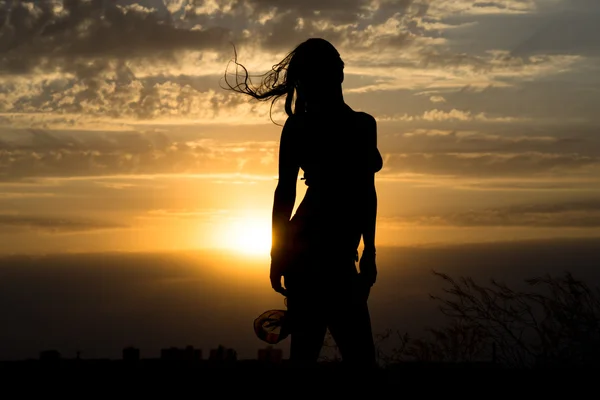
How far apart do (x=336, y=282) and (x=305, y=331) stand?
413mm

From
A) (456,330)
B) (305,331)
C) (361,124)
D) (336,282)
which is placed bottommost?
(456,330)

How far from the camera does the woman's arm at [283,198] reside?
19.2ft

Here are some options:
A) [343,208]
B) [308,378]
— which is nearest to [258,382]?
[308,378]

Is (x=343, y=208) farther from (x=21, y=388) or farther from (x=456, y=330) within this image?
(x=456, y=330)

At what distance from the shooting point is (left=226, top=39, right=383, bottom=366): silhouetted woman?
582 cm

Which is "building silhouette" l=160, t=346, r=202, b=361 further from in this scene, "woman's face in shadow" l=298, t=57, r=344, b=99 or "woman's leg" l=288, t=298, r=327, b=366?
"woman's face in shadow" l=298, t=57, r=344, b=99

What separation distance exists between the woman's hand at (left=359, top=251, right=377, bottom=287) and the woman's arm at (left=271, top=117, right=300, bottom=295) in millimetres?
552

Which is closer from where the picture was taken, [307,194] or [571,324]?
[307,194]

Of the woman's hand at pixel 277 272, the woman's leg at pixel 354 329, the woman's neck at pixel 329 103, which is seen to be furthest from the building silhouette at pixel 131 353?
the woman's neck at pixel 329 103

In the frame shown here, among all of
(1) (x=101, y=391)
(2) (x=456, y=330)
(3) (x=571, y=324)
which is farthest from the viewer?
(2) (x=456, y=330)

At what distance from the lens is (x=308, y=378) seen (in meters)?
5.55

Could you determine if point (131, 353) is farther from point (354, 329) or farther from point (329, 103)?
point (329, 103)

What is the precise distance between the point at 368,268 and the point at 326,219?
1.52ft

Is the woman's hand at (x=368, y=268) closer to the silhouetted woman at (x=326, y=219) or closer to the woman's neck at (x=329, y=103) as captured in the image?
the silhouetted woman at (x=326, y=219)
